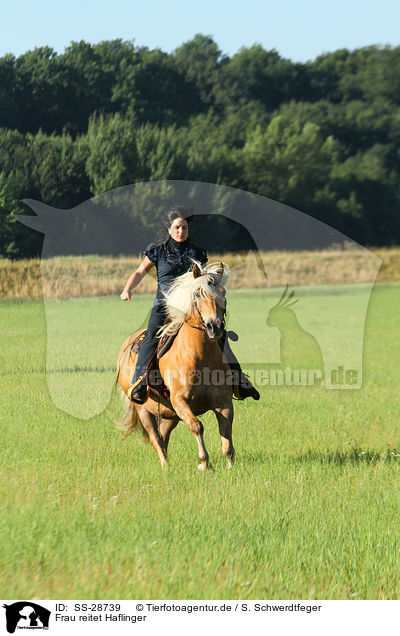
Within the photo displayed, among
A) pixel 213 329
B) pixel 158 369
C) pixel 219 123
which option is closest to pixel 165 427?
pixel 158 369

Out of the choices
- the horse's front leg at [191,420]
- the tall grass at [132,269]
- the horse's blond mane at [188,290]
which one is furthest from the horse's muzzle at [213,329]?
the tall grass at [132,269]

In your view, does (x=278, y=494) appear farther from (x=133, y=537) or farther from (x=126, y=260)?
(x=126, y=260)

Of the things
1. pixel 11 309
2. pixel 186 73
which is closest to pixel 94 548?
pixel 11 309

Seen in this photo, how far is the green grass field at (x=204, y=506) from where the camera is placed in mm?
4785

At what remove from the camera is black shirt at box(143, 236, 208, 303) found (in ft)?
24.9

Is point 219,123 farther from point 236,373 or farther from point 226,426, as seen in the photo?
point 226,426

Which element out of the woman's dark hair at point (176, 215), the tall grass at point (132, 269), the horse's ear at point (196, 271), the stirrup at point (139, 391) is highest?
the tall grass at point (132, 269)

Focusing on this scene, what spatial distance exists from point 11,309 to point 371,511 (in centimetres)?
1710

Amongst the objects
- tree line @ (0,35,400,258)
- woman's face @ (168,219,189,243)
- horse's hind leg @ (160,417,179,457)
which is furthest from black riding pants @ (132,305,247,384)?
tree line @ (0,35,400,258)

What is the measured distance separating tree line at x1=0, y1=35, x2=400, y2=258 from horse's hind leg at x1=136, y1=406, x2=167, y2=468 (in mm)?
20764

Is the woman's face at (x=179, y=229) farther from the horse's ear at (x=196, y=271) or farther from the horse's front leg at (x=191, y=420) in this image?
the horse's front leg at (x=191, y=420)

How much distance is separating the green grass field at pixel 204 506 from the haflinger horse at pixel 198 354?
614 mm

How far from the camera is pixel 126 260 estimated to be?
3203cm

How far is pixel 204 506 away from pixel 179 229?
285 cm
